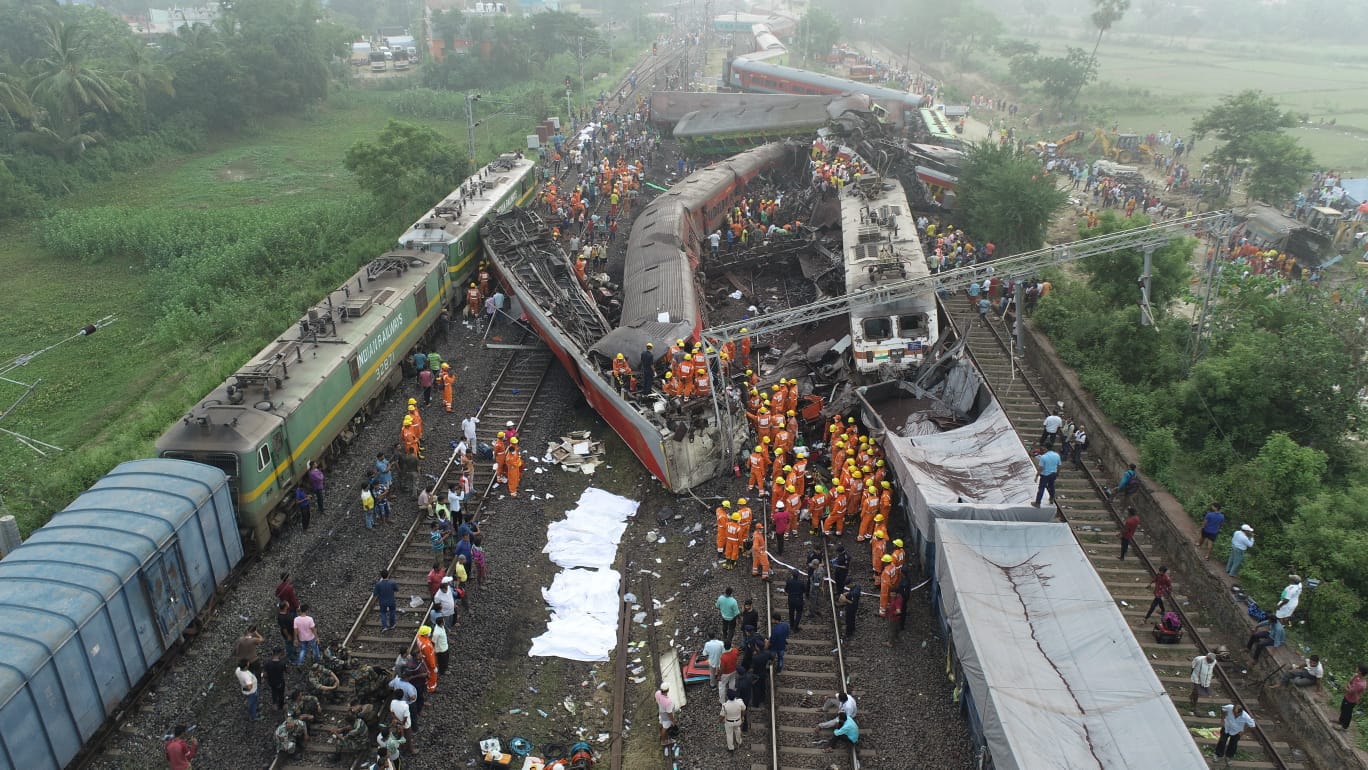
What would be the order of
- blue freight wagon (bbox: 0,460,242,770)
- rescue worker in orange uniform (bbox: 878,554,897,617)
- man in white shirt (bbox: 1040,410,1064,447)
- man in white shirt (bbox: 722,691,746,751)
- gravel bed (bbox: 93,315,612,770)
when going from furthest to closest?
1. man in white shirt (bbox: 1040,410,1064,447)
2. rescue worker in orange uniform (bbox: 878,554,897,617)
3. gravel bed (bbox: 93,315,612,770)
4. man in white shirt (bbox: 722,691,746,751)
5. blue freight wagon (bbox: 0,460,242,770)

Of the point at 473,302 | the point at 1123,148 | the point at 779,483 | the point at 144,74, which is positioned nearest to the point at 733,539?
the point at 779,483

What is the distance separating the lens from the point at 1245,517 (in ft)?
49.4

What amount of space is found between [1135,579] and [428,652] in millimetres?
11608

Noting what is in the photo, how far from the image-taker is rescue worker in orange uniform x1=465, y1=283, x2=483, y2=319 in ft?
81.7

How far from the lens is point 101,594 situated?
10992mm

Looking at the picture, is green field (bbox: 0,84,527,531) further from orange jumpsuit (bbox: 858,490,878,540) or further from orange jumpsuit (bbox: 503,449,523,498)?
orange jumpsuit (bbox: 858,490,878,540)

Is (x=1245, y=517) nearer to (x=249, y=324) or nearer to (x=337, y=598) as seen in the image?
(x=337, y=598)

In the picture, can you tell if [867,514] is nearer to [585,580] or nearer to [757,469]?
[757,469]

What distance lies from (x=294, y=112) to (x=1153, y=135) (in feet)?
175

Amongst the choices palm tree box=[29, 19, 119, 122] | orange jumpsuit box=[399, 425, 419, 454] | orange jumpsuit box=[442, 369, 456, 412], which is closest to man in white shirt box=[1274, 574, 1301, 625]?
orange jumpsuit box=[399, 425, 419, 454]

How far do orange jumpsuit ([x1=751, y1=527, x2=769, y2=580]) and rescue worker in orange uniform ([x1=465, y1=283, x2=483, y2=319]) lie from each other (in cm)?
1348

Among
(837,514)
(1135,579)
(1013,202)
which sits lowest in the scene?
(1135,579)

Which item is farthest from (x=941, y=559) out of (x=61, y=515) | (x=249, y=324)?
(x=249, y=324)

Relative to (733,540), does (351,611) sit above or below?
below
